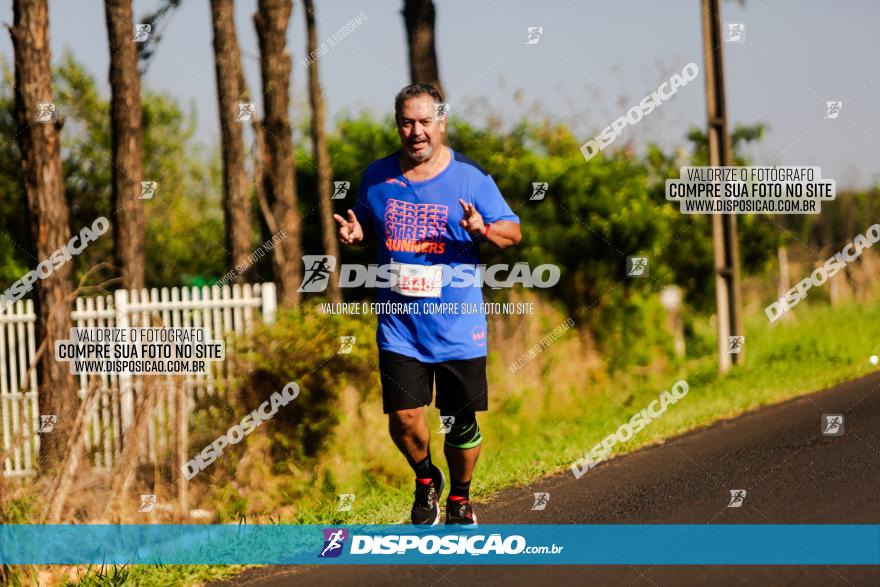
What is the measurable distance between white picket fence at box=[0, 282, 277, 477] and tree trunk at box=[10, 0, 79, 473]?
0.79ft

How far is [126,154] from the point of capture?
1609 centimetres

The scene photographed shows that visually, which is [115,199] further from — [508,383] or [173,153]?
[173,153]

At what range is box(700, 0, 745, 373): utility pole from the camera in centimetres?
1525

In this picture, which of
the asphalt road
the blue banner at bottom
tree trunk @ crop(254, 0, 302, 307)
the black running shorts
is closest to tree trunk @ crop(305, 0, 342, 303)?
tree trunk @ crop(254, 0, 302, 307)

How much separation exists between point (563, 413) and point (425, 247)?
694 centimetres

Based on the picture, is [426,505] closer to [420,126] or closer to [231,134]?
[420,126]

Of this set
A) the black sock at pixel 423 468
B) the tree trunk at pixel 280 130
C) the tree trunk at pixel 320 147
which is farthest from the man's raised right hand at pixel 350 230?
the tree trunk at pixel 320 147

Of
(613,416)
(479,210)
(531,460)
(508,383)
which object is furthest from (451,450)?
(613,416)

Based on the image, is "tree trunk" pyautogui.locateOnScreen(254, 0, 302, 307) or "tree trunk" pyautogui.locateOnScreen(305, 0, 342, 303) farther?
"tree trunk" pyautogui.locateOnScreen(305, 0, 342, 303)

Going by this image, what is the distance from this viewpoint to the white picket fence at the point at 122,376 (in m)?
8.95

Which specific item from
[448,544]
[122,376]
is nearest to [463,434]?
[448,544]

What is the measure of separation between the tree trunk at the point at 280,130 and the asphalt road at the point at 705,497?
20.7 feet

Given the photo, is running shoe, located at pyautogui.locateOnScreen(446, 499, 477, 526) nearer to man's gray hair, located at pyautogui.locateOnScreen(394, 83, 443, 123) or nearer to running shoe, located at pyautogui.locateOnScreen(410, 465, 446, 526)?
running shoe, located at pyautogui.locateOnScreen(410, 465, 446, 526)

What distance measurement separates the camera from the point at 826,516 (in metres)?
7.11
